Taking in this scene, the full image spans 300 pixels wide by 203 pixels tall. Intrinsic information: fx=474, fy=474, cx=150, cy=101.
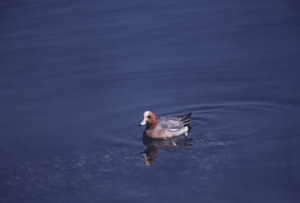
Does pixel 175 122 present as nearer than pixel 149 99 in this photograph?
Yes

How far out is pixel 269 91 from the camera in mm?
14812

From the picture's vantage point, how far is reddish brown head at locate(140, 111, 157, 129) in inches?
516

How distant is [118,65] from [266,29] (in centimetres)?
632

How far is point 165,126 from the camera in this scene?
13.4 m

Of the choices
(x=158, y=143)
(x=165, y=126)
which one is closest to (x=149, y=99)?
(x=165, y=126)

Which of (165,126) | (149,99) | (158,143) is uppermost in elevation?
(149,99)

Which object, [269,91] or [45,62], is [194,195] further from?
[45,62]

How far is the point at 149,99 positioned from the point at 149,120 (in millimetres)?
1988

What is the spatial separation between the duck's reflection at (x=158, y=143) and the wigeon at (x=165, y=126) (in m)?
0.12

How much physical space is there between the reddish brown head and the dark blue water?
463mm

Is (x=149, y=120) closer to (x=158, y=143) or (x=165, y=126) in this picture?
(x=165, y=126)

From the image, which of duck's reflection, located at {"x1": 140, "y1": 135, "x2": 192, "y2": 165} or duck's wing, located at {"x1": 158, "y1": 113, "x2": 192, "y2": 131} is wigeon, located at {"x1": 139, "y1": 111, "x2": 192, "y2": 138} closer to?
duck's wing, located at {"x1": 158, "y1": 113, "x2": 192, "y2": 131}

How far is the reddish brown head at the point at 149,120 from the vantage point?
43.0 ft

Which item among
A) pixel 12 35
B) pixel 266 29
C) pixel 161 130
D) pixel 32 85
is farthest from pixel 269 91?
pixel 12 35
